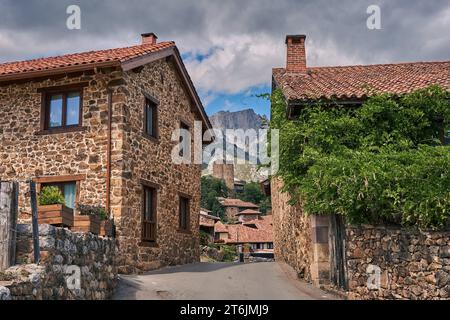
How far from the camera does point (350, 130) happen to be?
12430 millimetres

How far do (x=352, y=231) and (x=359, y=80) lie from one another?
6255 mm

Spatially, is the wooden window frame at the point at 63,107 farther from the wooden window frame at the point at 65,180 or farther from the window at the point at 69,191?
the window at the point at 69,191

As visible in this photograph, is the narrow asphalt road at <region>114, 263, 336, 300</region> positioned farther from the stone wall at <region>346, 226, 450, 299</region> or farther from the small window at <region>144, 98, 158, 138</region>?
the small window at <region>144, 98, 158, 138</region>

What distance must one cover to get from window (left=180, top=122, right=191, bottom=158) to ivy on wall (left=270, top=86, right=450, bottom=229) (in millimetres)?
4403

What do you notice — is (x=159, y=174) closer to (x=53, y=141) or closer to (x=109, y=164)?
(x=109, y=164)

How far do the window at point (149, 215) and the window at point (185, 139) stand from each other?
294 cm

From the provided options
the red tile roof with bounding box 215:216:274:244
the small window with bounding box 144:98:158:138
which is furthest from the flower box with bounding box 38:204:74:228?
the red tile roof with bounding box 215:216:274:244

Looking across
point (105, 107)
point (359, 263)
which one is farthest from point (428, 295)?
point (105, 107)

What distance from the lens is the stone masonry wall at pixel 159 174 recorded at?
1369 cm

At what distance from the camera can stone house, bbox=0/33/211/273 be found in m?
13.5

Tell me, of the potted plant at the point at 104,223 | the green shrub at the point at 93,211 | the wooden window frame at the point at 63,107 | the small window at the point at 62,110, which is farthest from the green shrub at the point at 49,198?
the small window at the point at 62,110

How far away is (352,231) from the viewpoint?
10.8 metres

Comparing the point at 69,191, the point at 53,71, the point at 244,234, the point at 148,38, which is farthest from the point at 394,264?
the point at 244,234

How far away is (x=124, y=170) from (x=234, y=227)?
4672 cm
